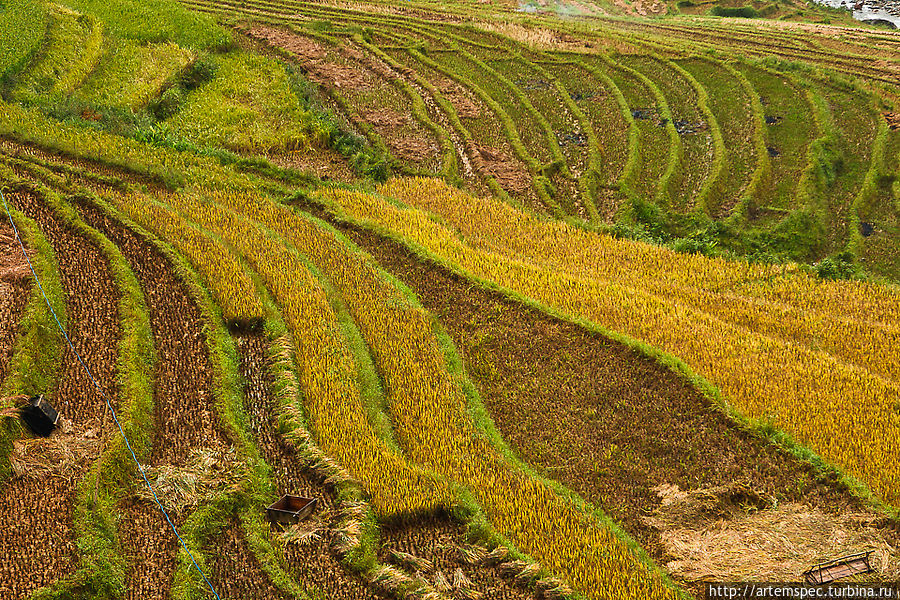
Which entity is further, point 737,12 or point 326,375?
point 737,12

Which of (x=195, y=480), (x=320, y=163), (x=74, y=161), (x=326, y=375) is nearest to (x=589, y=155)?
(x=320, y=163)

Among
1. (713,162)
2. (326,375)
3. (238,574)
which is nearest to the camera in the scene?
(238,574)

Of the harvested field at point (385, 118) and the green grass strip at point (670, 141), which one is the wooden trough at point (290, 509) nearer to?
the green grass strip at point (670, 141)

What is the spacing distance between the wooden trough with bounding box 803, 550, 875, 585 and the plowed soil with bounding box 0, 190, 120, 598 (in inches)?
292

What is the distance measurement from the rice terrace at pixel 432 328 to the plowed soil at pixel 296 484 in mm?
39

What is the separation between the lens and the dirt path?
23.1 ft

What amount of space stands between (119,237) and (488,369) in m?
6.99

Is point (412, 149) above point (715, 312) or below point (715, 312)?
above

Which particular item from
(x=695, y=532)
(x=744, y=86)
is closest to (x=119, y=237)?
(x=695, y=532)

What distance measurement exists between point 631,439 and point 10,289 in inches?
369

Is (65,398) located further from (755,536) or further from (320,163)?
(320,163)

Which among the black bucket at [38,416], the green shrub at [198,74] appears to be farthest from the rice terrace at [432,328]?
the green shrub at [198,74]

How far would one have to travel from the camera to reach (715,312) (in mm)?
11625

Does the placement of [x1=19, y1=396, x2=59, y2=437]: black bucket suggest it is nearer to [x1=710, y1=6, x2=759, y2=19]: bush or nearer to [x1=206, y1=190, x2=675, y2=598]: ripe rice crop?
[x1=206, y1=190, x2=675, y2=598]: ripe rice crop
